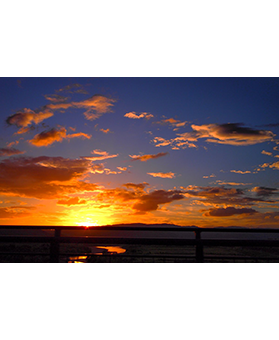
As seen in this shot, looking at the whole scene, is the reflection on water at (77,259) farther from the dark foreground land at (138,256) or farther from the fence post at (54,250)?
the fence post at (54,250)

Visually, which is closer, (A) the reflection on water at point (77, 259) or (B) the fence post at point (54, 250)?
(B) the fence post at point (54, 250)

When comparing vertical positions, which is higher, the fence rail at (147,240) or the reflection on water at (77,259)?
the fence rail at (147,240)

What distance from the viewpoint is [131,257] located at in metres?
5.06

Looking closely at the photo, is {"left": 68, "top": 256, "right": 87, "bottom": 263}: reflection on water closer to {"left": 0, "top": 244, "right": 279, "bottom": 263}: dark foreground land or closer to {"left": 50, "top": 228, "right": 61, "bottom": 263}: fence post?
{"left": 0, "top": 244, "right": 279, "bottom": 263}: dark foreground land

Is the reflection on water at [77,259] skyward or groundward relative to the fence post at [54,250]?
groundward

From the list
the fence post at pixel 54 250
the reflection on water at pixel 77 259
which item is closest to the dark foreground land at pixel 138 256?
the reflection on water at pixel 77 259

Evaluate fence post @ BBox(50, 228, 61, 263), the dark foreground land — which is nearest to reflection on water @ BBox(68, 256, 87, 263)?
the dark foreground land

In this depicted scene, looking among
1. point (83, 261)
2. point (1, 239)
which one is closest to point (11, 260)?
point (1, 239)

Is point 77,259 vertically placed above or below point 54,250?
below

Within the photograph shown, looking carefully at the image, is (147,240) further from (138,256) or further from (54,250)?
(54,250)

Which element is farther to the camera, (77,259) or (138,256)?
(77,259)

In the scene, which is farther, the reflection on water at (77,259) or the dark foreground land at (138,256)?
the reflection on water at (77,259)

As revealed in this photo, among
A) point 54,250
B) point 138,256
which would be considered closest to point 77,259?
point 54,250

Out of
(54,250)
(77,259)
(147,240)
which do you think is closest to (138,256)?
(147,240)
